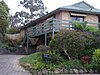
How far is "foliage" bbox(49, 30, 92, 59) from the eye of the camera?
15.7 metres

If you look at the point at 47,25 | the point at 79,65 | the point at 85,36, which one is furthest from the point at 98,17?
the point at 79,65

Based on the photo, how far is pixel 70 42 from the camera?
15742 millimetres

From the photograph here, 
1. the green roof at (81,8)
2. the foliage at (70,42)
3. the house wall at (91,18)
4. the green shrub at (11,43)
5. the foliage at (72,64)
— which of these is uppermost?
the green roof at (81,8)

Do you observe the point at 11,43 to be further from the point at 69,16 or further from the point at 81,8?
the point at 81,8

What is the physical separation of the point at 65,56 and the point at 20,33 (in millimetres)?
22911

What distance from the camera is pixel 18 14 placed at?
54406 mm

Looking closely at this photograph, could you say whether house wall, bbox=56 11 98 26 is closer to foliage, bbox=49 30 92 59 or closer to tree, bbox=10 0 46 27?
foliage, bbox=49 30 92 59

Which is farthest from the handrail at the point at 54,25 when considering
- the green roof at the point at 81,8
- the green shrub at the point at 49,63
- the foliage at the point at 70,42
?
the green shrub at the point at 49,63

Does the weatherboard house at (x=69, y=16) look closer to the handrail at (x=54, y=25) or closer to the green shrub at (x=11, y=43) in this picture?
the handrail at (x=54, y=25)

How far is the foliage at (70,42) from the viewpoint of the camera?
51.6ft

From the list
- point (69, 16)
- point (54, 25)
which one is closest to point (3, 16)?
point (69, 16)

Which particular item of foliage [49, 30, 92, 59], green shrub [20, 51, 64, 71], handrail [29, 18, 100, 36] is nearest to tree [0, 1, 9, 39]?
handrail [29, 18, 100, 36]

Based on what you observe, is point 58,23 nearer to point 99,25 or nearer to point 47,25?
point 47,25

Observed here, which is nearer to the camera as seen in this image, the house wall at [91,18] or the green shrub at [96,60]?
the green shrub at [96,60]
